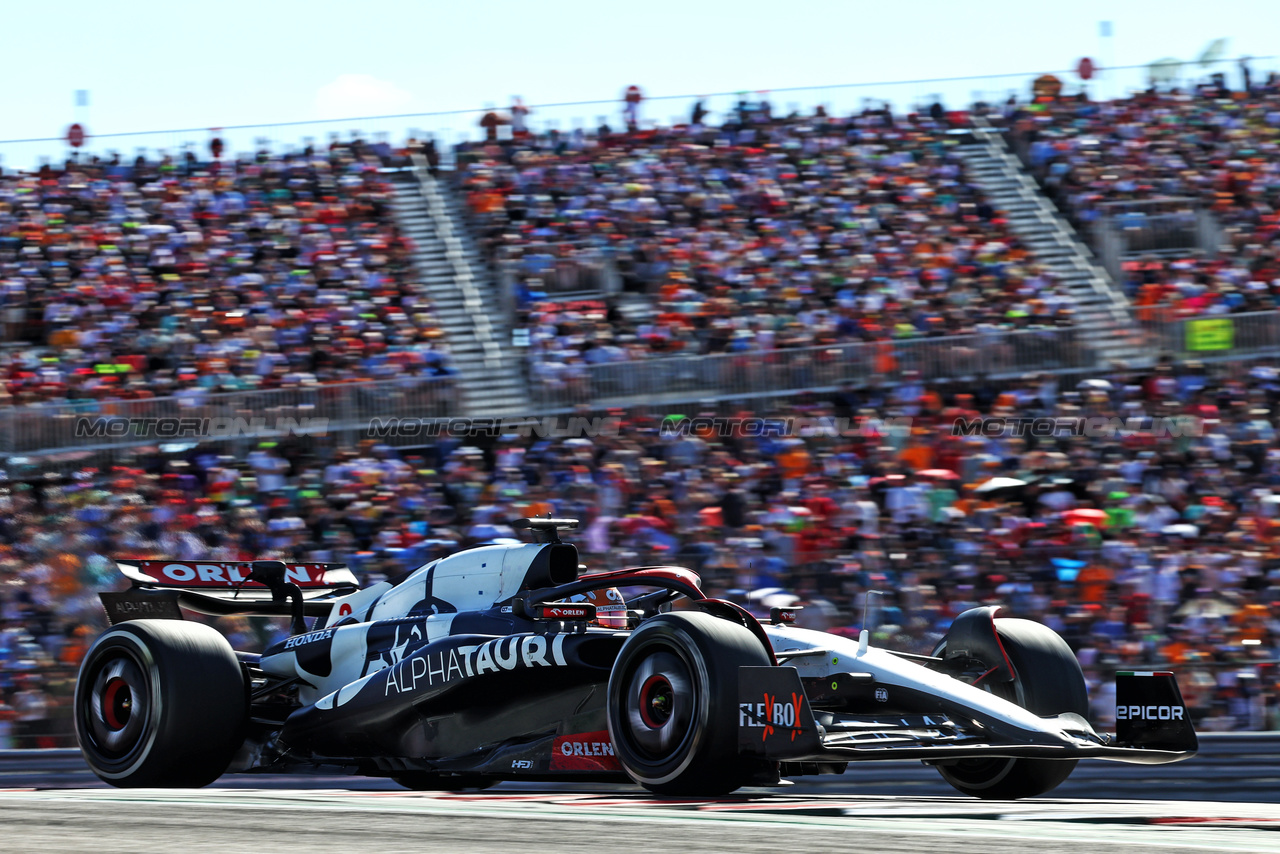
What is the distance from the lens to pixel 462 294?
19875 millimetres

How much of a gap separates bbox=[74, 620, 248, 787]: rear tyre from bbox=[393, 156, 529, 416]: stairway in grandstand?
29.1 feet

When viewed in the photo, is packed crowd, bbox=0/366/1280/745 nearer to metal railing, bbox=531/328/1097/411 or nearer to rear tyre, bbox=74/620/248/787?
metal railing, bbox=531/328/1097/411

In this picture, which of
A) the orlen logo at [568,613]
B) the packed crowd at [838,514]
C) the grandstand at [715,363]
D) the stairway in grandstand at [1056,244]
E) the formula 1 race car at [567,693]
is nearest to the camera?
the formula 1 race car at [567,693]

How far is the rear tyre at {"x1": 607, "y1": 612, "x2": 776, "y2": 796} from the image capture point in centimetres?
618

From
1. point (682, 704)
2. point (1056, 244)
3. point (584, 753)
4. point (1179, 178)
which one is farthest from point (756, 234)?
point (682, 704)

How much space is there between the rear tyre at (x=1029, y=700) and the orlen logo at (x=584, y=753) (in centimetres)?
192

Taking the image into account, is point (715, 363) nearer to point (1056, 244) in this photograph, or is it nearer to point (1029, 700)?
point (1056, 244)

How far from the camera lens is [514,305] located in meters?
19.4

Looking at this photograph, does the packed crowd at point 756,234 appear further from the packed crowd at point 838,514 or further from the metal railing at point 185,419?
the metal railing at point 185,419

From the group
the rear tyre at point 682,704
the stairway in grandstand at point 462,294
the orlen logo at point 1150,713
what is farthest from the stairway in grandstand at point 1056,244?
the rear tyre at point 682,704

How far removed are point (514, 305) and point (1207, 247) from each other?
8.88m

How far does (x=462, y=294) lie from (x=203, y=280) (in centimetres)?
323

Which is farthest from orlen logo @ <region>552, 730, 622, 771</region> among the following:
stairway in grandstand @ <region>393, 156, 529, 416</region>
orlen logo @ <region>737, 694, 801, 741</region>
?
stairway in grandstand @ <region>393, 156, 529, 416</region>

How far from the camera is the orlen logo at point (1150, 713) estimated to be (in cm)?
698
